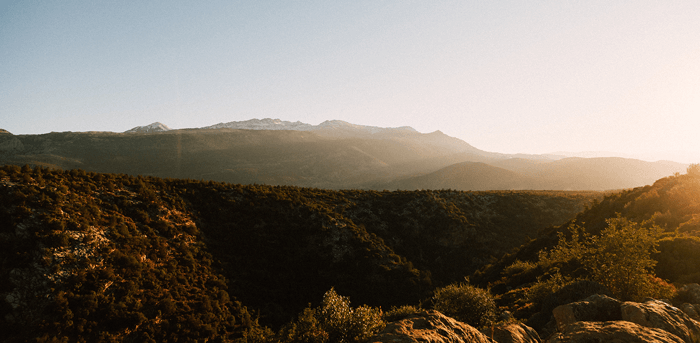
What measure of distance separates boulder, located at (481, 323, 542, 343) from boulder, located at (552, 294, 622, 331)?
1130mm

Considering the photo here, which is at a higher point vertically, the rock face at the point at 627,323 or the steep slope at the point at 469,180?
the rock face at the point at 627,323

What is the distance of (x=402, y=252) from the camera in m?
39.2

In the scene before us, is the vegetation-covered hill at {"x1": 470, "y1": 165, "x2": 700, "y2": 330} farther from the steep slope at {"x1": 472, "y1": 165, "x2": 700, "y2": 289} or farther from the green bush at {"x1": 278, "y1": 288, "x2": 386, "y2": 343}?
the green bush at {"x1": 278, "y1": 288, "x2": 386, "y2": 343}

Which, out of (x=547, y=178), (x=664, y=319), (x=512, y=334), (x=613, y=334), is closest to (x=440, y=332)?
(x=512, y=334)

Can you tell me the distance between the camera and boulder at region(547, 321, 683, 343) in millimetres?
7723

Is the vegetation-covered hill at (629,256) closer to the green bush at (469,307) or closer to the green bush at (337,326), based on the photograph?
the green bush at (469,307)

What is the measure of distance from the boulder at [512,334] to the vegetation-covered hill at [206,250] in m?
15.9

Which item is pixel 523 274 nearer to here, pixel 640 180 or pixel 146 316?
pixel 146 316

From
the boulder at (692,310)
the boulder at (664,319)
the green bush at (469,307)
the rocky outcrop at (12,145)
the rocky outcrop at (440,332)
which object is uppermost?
the rocky outcrop at (12,145)

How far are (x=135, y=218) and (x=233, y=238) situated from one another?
31.1 feet

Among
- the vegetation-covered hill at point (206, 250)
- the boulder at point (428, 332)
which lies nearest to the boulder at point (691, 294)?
the boulder at point (428, 332)

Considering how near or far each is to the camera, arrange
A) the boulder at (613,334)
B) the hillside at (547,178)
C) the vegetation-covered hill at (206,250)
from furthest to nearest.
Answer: the hillside at (547,178) < the vegetation-covered hill at (206,250) < the boulder at (613,334)

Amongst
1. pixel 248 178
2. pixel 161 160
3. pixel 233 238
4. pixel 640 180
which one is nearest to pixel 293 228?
pixel 233 238

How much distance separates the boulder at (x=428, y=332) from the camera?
837cm
